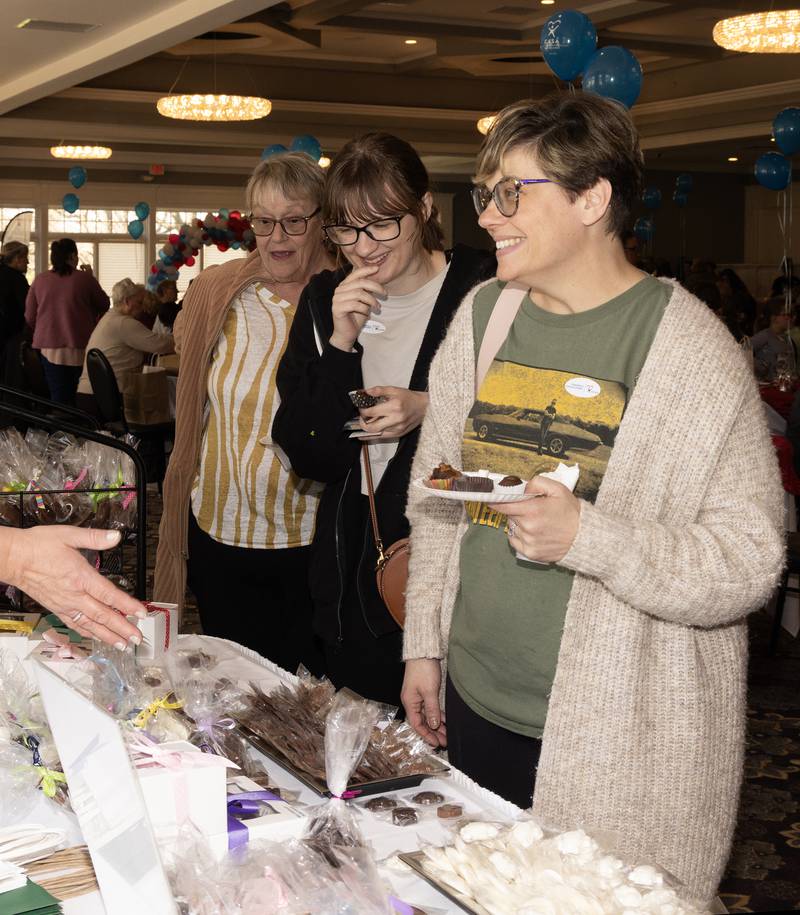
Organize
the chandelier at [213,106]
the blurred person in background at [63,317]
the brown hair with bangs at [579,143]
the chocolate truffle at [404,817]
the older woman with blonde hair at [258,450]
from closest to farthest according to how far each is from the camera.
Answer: the chocolate truffle at [404,817]
the brown hair with bangs at [579,143]
the older woman with blonde hair at [258,450]
the chandelier at [213,106]
the blurred person in background at [63,317]

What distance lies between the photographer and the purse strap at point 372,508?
6.92ft

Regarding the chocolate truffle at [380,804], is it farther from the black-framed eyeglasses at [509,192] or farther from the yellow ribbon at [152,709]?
the black-framed eyeglasses at [509,192]

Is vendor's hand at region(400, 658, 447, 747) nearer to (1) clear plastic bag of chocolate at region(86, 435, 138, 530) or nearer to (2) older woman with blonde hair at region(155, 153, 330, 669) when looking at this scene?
(2) older woman with blonde hair at region(155, 153, 330, 669)

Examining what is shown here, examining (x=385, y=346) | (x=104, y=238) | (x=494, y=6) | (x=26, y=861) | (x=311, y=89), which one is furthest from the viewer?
(x=104, y=238)

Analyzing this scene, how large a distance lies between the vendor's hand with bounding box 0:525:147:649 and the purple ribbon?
24cm

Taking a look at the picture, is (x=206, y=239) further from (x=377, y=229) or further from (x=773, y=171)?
(x=377, y=229)

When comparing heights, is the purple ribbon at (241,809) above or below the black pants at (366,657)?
above

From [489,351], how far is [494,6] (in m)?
7.32

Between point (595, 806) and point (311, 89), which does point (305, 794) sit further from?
point (311, 89)

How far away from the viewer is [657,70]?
11.2 metres

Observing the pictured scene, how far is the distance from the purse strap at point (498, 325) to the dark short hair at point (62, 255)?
9.06 metres

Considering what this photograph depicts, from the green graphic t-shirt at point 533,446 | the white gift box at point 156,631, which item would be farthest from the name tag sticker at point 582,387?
the white gift box at point 156,631

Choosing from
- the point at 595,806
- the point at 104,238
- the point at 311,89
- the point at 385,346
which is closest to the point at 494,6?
the point at 311,89

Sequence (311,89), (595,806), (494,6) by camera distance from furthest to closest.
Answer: (311,89)
(494,6)
(595,806)
